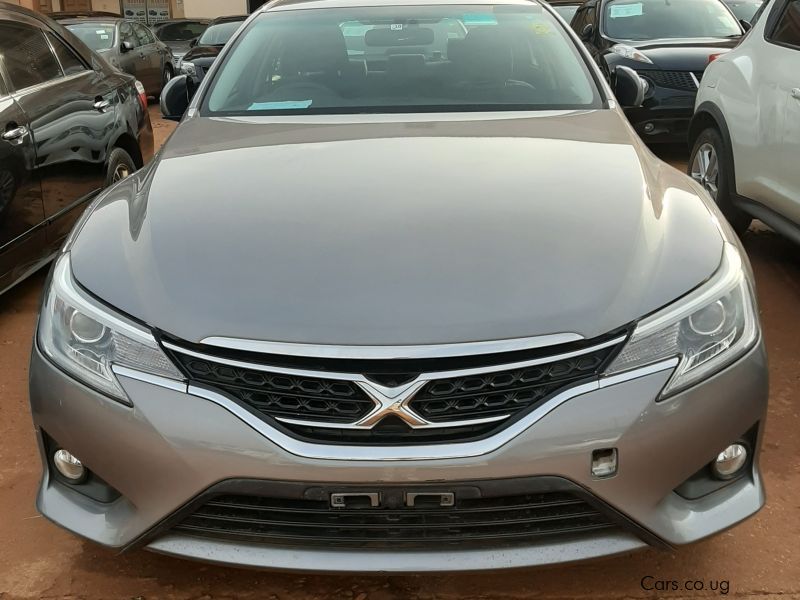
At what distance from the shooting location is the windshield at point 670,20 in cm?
808

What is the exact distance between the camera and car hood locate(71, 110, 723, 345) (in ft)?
6.36

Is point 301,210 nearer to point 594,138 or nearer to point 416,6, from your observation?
point 594,138

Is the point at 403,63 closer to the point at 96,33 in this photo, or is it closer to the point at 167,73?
the point at 96,33

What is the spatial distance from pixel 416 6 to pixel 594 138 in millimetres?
1251

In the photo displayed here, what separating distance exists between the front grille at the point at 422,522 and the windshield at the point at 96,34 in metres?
11.2

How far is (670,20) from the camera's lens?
26.9 ft

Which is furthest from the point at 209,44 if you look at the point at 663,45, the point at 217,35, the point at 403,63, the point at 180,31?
the point at 403,63

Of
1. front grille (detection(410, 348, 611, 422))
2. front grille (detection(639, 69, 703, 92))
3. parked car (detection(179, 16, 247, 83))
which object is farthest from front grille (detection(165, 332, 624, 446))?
parked car (detection(179, 16, 247, 83))

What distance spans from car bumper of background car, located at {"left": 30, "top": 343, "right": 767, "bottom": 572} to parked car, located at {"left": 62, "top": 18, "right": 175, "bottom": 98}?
32.9 feet

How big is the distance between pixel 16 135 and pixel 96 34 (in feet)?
28.8

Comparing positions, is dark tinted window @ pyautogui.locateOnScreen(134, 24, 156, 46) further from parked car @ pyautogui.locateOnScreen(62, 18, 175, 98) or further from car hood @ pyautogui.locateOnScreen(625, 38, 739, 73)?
car hood @ pyautogui.locateOnScreen(625, 38, 739, 73)

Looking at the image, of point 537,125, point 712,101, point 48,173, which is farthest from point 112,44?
point 537,125

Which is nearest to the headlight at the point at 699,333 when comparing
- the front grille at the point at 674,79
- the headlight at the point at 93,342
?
the headlight at the point at 93,342

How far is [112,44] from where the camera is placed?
39.1ft
